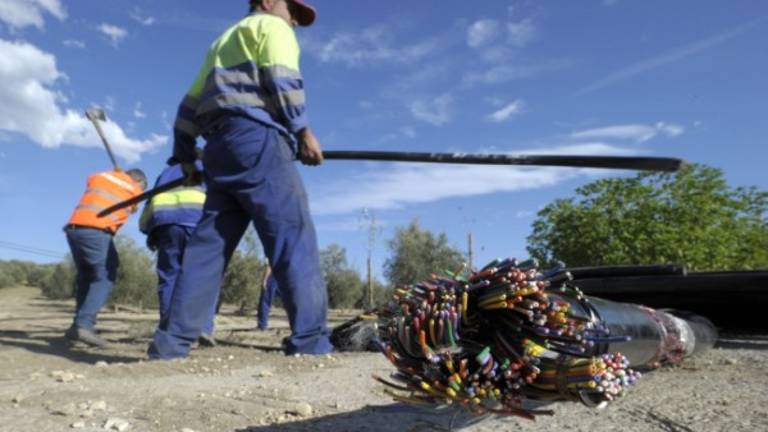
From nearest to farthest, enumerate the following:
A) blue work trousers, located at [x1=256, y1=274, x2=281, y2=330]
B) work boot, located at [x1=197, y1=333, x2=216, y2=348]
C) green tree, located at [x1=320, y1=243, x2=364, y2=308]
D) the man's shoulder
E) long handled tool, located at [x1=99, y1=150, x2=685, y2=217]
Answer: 1. long handled tool, located at [x1=99, y1=150, x2=685, y2=217]
2. the man's shoulder
3. work boot, located at [x1=197, y1=333, x2=216, y2=348]
4. blue work trousers, located at [x1=256, y1=274, x2=281, y2=330]
5. green tree, located at [x1=320, y1=243, x2=364, y2=308]

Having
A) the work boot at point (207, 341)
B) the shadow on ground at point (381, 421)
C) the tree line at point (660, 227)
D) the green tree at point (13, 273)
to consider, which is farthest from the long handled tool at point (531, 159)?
the green tree at point (13, 273)

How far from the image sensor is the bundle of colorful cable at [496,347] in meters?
1.15

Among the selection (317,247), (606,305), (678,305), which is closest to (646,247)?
(678,305)

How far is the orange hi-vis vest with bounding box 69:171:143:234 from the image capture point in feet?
17.6

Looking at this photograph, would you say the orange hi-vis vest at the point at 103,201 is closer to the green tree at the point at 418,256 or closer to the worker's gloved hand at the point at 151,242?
the worker's gloved hand at the point at 151,242

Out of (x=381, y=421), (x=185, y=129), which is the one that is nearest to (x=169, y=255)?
(x=185, y=129)

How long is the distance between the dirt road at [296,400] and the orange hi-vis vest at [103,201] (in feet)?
8.08

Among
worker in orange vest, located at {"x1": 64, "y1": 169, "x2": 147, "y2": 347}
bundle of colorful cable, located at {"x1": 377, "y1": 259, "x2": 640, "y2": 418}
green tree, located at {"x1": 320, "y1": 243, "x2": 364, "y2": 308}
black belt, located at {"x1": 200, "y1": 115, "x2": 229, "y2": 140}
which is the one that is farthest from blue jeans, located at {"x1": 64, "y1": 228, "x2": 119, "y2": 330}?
green tree, located at {"x1": 320, "y1": 243, "x2": 364, "y2": 308}

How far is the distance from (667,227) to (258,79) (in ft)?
35.2

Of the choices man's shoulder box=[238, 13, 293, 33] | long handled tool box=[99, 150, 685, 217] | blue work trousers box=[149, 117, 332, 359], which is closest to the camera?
long handled tool box=[99, 150, 685, 217]

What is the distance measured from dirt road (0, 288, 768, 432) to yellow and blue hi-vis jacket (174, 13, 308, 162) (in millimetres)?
1320

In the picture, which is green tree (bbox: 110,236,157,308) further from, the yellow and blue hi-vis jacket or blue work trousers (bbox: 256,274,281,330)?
the yellow and blue hi-vis jacket

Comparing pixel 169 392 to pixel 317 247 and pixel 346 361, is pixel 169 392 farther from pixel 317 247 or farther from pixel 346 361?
Result: pixel 317 247

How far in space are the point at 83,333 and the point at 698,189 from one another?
38.7ft
